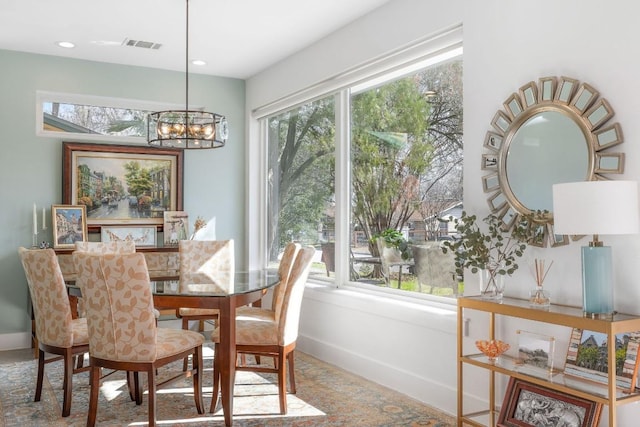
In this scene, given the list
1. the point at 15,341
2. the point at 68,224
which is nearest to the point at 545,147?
the point at 68,224

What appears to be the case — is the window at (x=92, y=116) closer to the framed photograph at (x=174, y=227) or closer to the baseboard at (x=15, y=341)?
the framed photograph at (x=174, y=227)

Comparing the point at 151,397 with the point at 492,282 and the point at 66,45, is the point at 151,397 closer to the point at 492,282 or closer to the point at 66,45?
the point at 492,282

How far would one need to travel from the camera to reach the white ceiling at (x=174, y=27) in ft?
13.5

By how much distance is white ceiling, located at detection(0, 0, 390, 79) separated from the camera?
4.11 metres

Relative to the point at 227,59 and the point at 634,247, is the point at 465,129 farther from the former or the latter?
the point at 227,59

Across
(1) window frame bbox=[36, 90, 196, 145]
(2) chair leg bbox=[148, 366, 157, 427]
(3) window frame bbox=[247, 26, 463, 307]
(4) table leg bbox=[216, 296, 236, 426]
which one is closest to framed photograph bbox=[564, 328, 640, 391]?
(3) window frame bbox=[247, 26, 463, 307]

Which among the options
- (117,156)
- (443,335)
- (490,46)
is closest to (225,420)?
(443,335)

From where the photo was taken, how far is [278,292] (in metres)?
4.05

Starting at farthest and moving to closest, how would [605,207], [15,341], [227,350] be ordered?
[15,341] < [227,350] < [605,207]

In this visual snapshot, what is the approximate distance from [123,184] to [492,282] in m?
4.03

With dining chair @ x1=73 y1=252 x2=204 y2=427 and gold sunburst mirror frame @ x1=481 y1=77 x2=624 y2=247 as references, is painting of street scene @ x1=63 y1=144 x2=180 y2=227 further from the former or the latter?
gold sunburst mirror frame @ x1=481 y1=77 x2=624 y2=247

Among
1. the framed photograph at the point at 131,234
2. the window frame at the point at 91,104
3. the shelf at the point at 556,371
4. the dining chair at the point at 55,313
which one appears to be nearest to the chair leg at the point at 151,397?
the dining chair at the point at 55,313

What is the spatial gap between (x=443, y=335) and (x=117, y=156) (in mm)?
3773

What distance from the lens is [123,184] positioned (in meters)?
5.69
